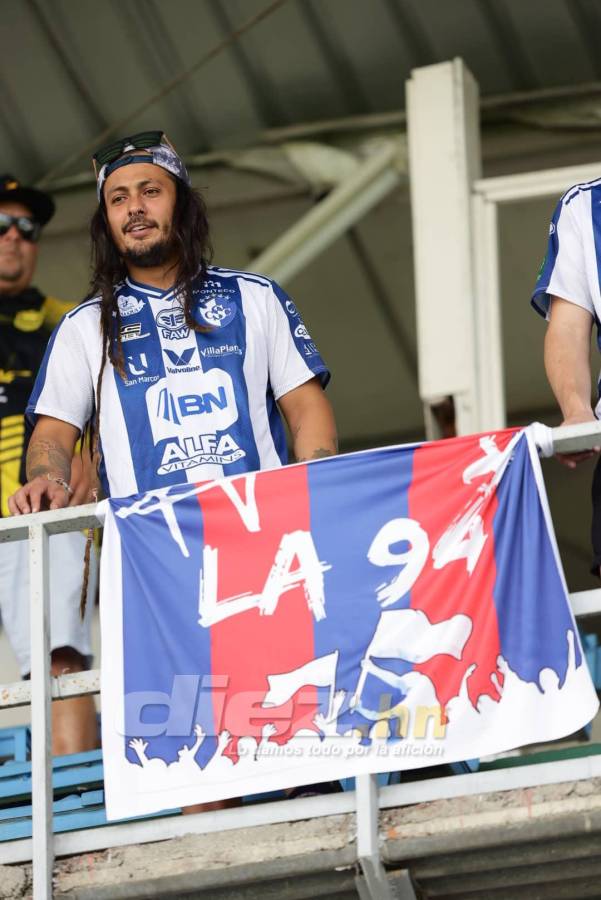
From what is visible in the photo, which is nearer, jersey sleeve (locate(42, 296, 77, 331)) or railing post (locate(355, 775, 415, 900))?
railing post (locate(355, 775, 415, 900))

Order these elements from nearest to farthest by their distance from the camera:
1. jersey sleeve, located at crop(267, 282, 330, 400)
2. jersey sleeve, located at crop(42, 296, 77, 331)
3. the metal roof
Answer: jersey sleeve, located at crop(267, 282, 330, 400)
jersey sleeve, located at crop(42, 296, 77, 331)
the metal roof

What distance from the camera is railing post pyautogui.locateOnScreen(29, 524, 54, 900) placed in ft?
14.1

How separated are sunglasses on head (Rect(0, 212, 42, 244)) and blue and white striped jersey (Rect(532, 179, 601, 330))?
2614mm

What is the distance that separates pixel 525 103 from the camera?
8.74 metres

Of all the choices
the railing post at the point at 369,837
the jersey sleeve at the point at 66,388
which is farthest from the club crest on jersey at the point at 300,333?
the railing post at the point at 369,837

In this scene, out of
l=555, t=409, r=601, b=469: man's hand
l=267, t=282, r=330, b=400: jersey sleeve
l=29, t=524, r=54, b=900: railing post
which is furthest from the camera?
l=267, t=282, r=330, b=400: jersey sleeve

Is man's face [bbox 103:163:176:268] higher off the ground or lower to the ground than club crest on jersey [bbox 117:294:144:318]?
higher

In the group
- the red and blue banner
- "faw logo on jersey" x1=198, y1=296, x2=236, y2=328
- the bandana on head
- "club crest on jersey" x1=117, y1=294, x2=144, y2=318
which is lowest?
the red and blue banner

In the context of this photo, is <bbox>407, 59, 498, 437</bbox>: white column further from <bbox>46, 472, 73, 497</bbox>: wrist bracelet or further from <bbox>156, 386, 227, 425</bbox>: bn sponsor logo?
<bbox>46, 472, 73, 497</bbox>: wrist bracelet

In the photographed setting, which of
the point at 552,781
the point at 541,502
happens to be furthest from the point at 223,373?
the point at 552,781

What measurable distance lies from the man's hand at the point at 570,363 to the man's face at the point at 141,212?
3.73 ft

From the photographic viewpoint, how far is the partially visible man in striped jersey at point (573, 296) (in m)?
4.55

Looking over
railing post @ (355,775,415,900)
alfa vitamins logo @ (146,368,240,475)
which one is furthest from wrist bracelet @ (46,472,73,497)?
railing post @ (355,775,415,900)

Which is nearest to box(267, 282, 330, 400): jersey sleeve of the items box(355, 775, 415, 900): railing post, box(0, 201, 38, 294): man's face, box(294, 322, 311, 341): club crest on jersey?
box(294, 322, 311, 341): club crest on jersey
